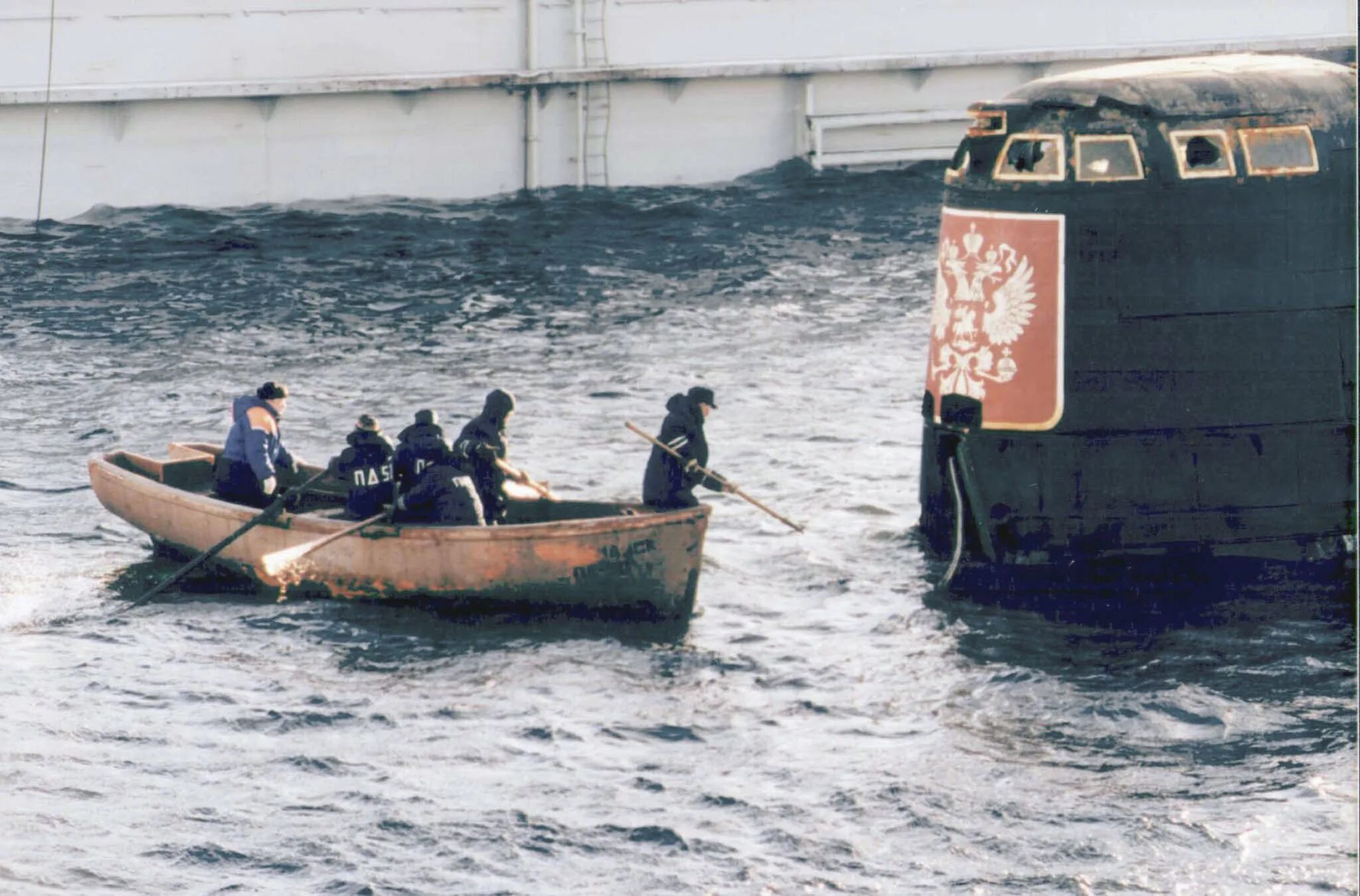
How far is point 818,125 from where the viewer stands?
35438 millimetres

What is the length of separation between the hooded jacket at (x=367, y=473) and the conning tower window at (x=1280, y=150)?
7.99m

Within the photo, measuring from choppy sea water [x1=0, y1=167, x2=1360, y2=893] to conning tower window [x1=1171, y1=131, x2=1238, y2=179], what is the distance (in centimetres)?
375

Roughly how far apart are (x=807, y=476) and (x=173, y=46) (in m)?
14.8

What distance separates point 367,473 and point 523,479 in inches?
64.7

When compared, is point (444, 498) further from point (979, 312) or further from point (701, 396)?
point (979, 312)

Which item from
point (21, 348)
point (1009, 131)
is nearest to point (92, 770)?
point (1009, 131)

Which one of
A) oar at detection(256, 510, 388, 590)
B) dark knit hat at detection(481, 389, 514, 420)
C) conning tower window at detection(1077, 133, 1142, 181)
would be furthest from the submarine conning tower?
oar at detection(256, 510, 388, 590)

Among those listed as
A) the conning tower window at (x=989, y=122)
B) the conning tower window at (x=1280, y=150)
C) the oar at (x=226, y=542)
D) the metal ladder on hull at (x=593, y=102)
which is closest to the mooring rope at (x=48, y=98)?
the metal ladder on hull at (x=593, y=102)

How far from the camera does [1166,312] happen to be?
17609 millimetres

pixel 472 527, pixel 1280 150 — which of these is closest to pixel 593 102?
pixel 472 527

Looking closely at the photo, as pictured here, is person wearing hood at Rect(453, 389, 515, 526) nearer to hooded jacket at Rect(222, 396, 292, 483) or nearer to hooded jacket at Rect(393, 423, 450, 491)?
hooded jacket at Rect(393, 423, 450, 491)

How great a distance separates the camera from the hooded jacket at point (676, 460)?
61.9ft

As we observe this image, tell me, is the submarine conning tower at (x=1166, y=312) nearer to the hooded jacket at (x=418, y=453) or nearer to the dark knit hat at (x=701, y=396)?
the dark knit hat at (x=701, y=396)

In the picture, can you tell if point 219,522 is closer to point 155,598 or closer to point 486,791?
point 155,598
